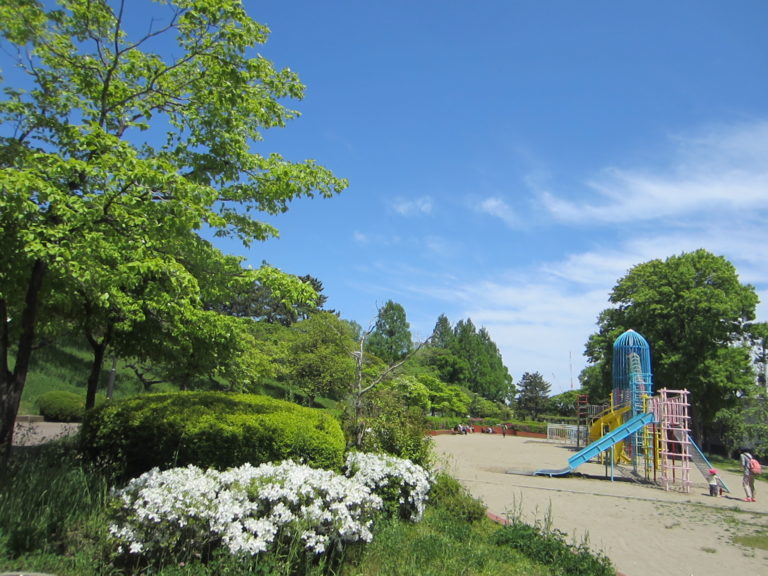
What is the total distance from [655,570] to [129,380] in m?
29.9

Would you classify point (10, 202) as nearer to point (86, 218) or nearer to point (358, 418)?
point (86, 218)

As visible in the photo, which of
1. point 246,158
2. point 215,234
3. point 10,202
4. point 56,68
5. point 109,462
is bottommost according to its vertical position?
point 109,462

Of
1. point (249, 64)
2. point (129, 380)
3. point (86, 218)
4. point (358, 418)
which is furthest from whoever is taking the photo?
point (129, 380)

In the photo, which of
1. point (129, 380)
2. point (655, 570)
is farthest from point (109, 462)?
point (129, 380)

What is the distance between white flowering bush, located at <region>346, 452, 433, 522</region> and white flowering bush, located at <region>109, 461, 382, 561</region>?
157cm

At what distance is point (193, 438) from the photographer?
646cm

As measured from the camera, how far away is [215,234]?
7.93 meters

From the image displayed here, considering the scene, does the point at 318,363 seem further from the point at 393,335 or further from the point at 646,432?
the point at 393,335

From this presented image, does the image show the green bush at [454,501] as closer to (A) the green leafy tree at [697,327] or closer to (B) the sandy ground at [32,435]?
(B) the sandy ground at [32,435]

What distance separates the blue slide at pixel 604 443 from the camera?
1953cm

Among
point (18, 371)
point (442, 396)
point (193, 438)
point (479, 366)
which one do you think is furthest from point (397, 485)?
point (479, 366)

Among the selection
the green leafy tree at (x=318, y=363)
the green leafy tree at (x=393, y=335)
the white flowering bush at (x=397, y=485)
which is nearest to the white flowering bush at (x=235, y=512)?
the white flowering bush at (x=397, y=485)

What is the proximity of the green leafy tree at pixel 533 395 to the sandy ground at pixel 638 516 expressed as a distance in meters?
71.6

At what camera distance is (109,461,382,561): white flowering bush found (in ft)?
15.0
